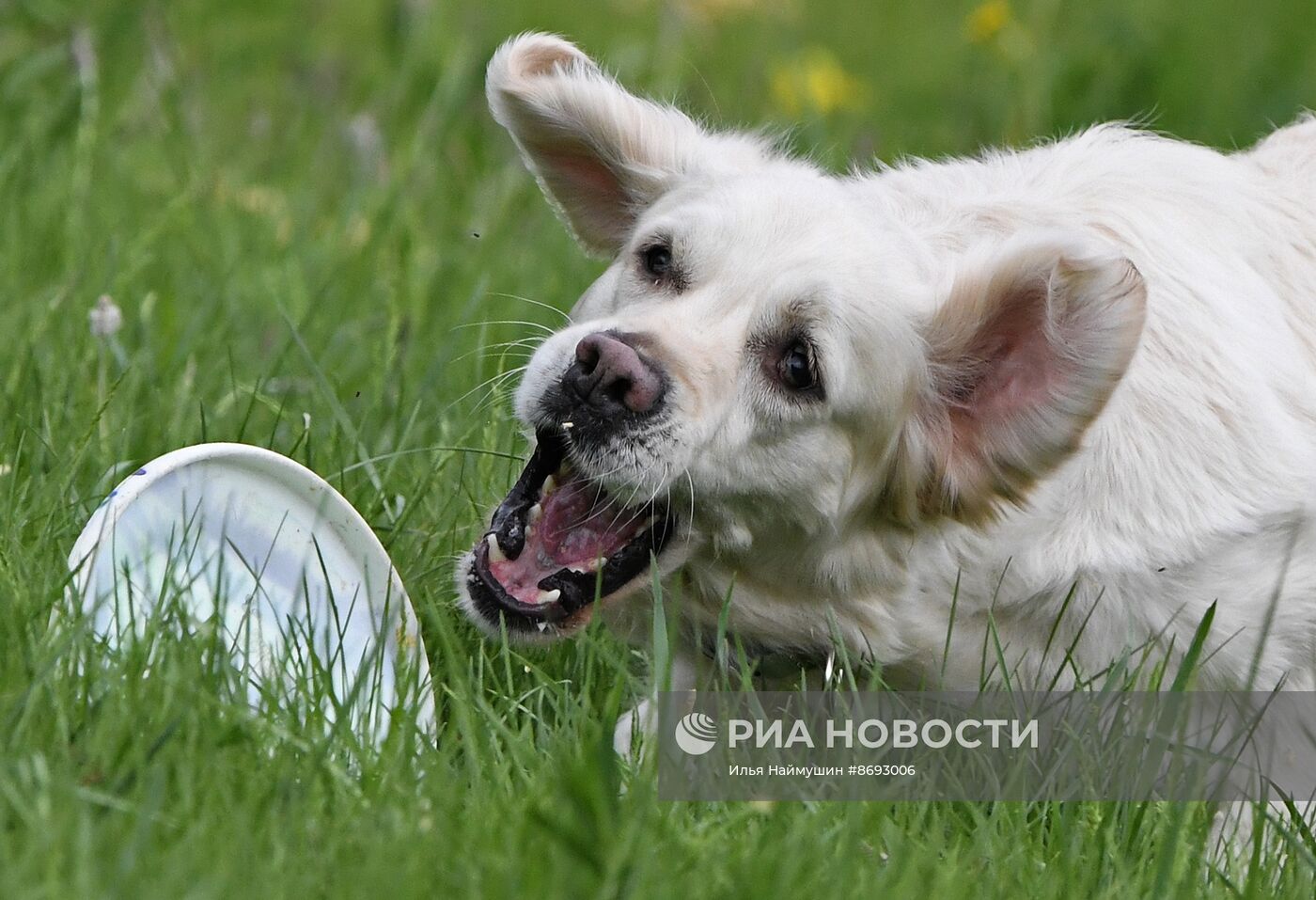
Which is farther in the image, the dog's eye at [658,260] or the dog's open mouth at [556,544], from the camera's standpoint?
the dog's eye at [658,260]

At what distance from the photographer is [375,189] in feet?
17.8

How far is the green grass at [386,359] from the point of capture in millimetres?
2090

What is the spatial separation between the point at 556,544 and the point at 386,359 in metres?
1.18

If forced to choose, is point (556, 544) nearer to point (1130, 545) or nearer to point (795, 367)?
point (795, 367)

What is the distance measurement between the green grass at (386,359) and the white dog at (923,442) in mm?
272

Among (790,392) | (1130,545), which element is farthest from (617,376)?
(1130,545)

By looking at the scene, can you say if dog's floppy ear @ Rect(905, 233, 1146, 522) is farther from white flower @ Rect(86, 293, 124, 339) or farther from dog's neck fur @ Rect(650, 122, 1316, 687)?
white flower @ Rect(86, 293, 124, 339)

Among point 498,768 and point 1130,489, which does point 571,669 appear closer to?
point 498,768

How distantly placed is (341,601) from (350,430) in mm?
671

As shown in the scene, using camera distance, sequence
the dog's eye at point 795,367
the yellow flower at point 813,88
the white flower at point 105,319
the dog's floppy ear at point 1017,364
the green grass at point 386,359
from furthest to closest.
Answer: the yellow flower at point 813,88
the white flower at point 105,319
the dog's eye at point 795,367
the dog's floppy ear at point 1017,364
the green grass at point 386,359

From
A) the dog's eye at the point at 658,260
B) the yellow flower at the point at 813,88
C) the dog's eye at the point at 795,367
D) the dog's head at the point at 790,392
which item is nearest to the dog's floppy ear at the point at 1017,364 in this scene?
the dog's head at the point at 790,392

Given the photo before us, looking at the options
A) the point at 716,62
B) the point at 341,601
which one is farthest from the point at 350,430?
the point at 716,62

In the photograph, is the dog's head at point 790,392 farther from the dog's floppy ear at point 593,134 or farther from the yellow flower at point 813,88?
the yellow flower at point 813,88

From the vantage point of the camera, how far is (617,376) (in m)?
2.75
